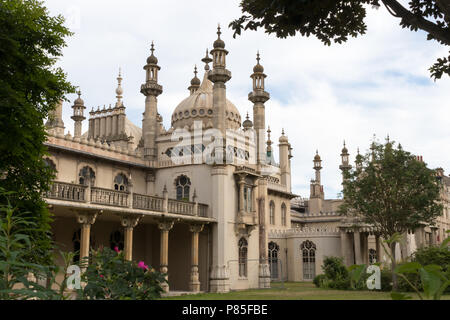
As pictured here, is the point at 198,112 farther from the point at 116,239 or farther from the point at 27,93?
the point at 27,93

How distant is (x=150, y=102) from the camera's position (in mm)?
34312

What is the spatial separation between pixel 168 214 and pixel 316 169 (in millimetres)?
41632

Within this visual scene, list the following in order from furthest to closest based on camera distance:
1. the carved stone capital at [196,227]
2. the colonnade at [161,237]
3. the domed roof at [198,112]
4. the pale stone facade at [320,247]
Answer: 1. the pale stone facade at [320,247]
2. the domed roof at [198,112]
3. the carved stone capital at [196,227]
4. the colonnade at [161,237]

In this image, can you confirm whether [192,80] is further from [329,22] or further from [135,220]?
[329,22]

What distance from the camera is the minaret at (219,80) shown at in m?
31.8

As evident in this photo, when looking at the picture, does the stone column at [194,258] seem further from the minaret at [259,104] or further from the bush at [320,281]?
the bush at [320,281]

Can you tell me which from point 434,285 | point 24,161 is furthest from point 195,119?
point 434,285

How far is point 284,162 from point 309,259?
40.5ft

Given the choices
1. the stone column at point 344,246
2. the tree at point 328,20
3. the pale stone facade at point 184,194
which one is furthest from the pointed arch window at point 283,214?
the tree at point 328,20

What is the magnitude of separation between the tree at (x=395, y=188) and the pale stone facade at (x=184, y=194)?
7787mm

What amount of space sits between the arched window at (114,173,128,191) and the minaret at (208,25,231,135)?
23.0ft

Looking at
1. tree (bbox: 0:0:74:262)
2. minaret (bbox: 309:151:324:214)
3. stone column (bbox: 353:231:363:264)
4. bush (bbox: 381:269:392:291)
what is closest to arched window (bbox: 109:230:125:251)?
tree (bbox: 0:0:74:262)

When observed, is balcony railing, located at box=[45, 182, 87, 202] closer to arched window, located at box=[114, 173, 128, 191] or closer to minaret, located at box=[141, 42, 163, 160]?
arched window, located at box=[114, 173, 128, 191]

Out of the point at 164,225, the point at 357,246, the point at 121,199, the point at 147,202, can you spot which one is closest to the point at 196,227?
the point at 164,225
